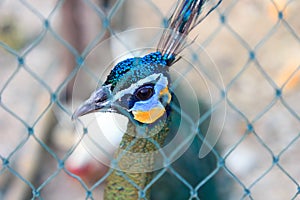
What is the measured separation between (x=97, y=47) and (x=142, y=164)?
951 mm

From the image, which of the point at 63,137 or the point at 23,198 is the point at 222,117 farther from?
the point at 23,198

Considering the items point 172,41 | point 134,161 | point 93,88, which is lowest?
point 134,161

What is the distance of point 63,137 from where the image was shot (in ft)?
8.30

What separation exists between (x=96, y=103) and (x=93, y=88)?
35.1 inches

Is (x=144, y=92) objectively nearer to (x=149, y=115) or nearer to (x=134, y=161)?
(x=149, y=115)

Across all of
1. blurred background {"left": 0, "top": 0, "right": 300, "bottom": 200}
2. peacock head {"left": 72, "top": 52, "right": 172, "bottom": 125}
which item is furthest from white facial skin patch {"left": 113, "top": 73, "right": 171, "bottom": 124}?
blurred background {"left": 0, "top": 0, "right": 300, "bottom": 200}

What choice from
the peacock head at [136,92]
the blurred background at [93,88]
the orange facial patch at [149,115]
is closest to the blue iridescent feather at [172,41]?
the peacock head at [136,92]

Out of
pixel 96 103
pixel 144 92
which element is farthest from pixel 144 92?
pixel 96 103

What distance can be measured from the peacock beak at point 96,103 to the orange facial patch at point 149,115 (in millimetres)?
89

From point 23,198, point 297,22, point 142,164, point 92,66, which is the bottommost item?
point 142,164

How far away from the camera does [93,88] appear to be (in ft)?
7.22

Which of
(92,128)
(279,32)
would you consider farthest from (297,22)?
(92,128)

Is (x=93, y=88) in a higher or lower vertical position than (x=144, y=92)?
higher

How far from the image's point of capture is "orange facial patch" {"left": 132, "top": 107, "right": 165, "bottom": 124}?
4.57ft
